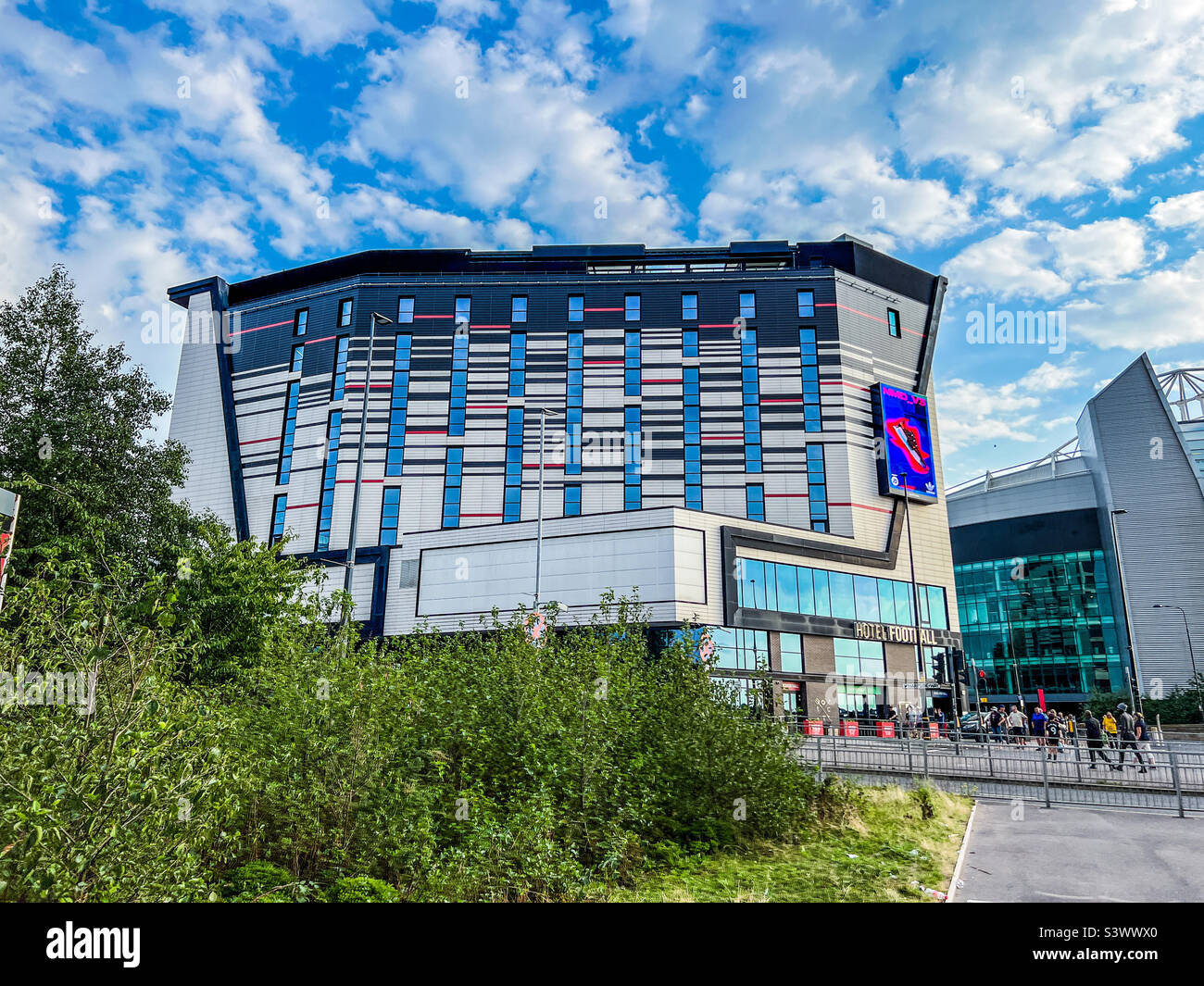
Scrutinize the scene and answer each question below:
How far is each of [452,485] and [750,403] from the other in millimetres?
19798

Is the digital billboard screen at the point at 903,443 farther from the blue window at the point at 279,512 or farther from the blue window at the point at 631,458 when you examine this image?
the blue window at the point at 279,512

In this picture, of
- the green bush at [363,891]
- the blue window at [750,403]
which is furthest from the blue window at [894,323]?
the green bush at [363,891]

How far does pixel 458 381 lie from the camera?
51750 mm

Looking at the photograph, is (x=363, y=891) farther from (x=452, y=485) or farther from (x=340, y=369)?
(x=340, y=369)

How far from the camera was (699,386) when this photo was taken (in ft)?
168

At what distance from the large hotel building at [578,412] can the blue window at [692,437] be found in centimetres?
13

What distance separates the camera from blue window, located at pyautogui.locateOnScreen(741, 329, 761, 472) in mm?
49500

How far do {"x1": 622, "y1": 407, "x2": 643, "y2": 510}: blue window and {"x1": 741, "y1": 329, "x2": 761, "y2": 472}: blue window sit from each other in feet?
22.4

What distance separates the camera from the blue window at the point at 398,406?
49.9 meters

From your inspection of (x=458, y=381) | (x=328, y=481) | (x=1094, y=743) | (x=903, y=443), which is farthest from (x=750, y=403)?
(x=1094, y=743)

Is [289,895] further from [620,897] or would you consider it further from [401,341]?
[401,341]

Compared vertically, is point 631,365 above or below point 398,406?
above

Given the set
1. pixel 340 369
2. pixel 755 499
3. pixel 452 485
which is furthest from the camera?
pixel 340 369
